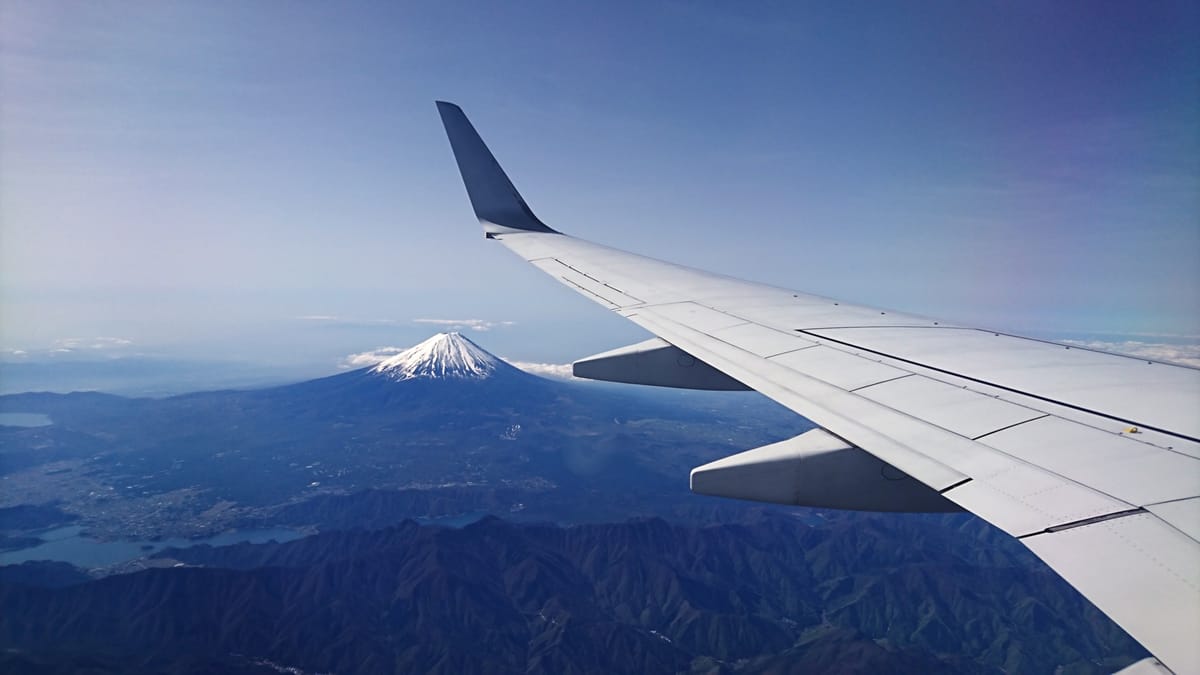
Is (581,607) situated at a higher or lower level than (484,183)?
lower

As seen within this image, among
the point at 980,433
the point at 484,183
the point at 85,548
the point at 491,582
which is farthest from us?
the point at 491,582

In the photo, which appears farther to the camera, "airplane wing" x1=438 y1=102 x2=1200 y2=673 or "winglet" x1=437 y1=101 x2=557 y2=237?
"winglet" x1=437 y1=101 x2=557 y2=237

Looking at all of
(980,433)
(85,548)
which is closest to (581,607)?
(85,548)

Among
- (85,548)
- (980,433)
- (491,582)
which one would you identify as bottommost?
(491,582)

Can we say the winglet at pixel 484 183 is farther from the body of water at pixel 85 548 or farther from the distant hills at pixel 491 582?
the body of water at pixel 85 548

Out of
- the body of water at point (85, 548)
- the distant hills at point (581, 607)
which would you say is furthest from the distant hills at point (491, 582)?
the body of water at point (85, 548)

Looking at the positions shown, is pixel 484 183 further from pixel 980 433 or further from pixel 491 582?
pixel 491 582

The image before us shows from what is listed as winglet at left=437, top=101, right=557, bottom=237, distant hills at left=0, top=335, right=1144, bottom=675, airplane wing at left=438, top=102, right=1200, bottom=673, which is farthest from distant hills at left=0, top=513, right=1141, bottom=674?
airplane wing at left=438, top=102, right=1200, bottom=673

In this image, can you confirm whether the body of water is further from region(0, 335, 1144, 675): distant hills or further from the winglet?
the winglet
